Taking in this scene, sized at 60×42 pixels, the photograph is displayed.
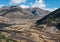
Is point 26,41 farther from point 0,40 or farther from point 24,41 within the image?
point 0,40

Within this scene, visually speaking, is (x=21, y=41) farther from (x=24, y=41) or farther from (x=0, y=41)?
(x=0, y=41)

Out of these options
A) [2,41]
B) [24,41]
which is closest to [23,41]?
[24,41]

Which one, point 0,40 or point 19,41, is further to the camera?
point 19,41

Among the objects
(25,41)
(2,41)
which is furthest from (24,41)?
(2,41)

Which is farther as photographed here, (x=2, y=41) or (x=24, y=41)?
(x=24, y=41)

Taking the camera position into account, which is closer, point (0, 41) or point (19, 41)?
point (0, 41)

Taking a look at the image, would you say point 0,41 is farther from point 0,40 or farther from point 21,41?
point 21,41

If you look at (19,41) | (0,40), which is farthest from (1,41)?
(19,41)
